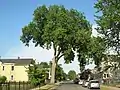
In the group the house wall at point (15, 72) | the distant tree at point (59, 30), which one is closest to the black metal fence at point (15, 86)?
the distant tree at point (59, 30)

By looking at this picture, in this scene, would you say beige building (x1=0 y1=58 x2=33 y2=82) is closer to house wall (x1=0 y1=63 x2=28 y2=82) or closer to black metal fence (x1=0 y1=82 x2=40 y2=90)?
house wall (x1=0 y1=63 x2=28 y2=82)

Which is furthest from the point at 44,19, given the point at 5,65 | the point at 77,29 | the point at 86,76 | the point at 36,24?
the point at 86,76

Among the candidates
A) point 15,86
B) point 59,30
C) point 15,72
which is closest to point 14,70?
point 15,72

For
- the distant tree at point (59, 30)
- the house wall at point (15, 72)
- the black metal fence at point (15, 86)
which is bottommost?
the black metal fence at point (15, 86)

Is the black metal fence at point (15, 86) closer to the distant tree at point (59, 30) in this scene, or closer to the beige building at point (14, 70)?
the distant tree at point (59, 30)

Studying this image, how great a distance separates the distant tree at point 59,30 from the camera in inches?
3194

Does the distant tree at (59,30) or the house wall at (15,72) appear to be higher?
the distant tree at (59,30)

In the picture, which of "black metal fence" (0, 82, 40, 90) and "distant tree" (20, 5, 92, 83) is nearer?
"black metal fence" (0, 82, 40, 90)

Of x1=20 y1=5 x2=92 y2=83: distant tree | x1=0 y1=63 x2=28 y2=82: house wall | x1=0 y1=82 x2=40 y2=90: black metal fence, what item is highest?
x1=20 y1=5 x2=92 y2=83: distant tree

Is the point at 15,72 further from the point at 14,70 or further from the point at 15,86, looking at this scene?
the point at 15,86

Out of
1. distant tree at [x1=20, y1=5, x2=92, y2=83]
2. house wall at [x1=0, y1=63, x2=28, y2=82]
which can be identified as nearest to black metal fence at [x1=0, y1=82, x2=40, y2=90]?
distant tree at [x1=20, y1=5, x2=92, y2=83]

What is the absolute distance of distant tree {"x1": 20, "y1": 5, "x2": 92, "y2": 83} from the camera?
81125 millimetres

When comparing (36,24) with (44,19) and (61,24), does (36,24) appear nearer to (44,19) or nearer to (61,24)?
(44,19)

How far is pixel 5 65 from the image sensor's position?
10144 centimetres
